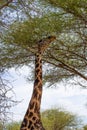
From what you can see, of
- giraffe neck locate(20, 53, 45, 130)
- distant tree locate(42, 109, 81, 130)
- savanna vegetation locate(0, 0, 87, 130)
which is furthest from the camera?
distant tree locate(42, 109, 81, 130)

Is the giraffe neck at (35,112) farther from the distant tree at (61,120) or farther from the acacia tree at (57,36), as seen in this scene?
the distant tree at (61,120)

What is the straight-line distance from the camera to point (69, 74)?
1102 centimetres

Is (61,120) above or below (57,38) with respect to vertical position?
below

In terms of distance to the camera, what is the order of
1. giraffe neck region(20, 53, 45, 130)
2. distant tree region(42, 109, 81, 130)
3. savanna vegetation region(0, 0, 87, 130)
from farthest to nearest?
1. distant tree region(42, 109, 81, 130)
2. savanna vegetation region(0, 0, 87, 130)
3. giraffe neck region(20, 53, 45, 130)

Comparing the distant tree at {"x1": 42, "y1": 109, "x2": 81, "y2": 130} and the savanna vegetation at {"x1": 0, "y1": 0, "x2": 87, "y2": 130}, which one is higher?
the savanna vegetation at {"x1": 0, "y1": 0, "x2": 87, "y2": 130}

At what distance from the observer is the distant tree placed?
18.4 m

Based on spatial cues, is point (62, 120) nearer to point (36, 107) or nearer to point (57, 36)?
point (57, 36)

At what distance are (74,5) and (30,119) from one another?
9.62ft

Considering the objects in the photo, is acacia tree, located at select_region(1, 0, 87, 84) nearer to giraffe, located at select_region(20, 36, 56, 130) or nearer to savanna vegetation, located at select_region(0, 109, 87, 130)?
giraffe, located at select_region(20, 36, 56, 130)

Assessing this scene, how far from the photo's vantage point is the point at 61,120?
61.1 feet

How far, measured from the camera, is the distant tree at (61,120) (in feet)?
60.5

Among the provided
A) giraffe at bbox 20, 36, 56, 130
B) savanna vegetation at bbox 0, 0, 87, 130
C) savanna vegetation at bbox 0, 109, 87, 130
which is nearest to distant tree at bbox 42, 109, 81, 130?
savanna vegetation at bbox 0, 109, 87, 130

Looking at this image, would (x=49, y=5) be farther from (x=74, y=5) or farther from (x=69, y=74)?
(x=69, y=74)

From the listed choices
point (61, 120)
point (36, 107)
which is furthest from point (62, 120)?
point (36, 107)
